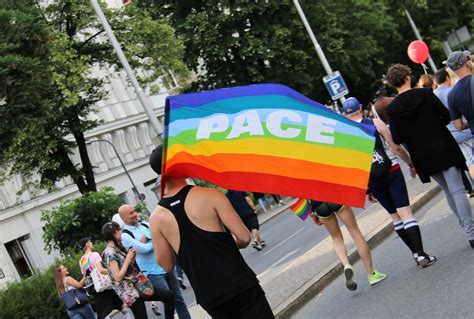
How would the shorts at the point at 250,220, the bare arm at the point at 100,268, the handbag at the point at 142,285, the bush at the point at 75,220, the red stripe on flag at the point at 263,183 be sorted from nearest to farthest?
the red stripe on flag at the point at 263,183
the handbag at the point at 142,285
the bare arm at the point at 100,268
the shorts at the point at 250,220
the bush at the point at 75,220

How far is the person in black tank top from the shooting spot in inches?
204

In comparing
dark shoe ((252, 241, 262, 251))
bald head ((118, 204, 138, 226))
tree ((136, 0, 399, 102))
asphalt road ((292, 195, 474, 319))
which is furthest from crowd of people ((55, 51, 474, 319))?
tree ((136, 0, 399, 102))

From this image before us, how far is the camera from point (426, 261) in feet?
28.2

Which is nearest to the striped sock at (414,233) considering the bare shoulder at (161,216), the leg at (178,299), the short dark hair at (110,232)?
the leg at (178,299)

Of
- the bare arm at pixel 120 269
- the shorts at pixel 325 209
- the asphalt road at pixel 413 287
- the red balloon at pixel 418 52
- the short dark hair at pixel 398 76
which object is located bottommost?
the asphalt road at pixel 413 287

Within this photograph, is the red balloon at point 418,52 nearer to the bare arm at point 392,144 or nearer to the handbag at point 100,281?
the bare arm at point 392,144

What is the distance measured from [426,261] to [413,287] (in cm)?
67

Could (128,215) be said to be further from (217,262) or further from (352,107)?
(217,262)

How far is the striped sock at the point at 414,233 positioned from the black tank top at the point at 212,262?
12.2 ft

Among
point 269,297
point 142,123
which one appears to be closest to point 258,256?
point 269,297

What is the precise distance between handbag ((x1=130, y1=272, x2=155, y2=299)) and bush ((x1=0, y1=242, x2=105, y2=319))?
30.8ft

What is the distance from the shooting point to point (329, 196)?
579cm

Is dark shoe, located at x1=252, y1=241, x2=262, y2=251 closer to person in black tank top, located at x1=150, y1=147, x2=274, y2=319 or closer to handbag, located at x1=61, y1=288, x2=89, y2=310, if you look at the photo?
handbag, located at x1=61, y1=288, x2=89, y2=310

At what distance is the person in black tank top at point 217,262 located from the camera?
17.0ft
